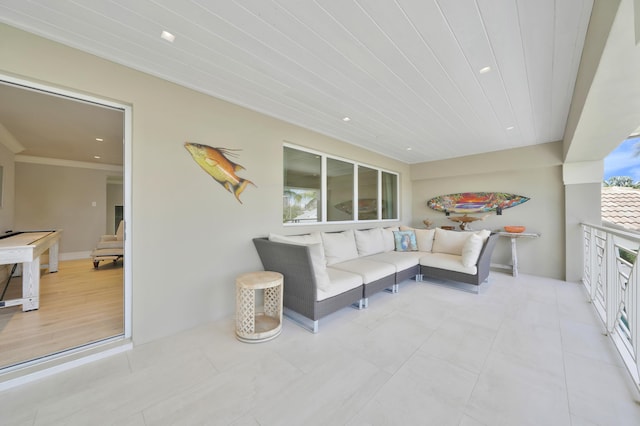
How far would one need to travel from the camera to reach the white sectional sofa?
8.04ft

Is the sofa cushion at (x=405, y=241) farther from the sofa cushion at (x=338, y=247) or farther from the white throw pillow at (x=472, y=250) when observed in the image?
the sofa cushion at (x=338, y=247)

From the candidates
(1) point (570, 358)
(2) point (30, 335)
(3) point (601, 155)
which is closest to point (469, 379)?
(1) point (570, 358)

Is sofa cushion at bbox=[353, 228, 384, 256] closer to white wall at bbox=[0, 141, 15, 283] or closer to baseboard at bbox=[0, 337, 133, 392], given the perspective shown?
baseboard at bbox=[0, 337, 133, 392]

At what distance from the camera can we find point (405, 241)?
15.3ft

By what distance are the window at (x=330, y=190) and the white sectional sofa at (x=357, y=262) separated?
19.8 inches

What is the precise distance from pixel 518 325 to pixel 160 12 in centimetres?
419

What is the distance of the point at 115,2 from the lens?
1442 millimetres

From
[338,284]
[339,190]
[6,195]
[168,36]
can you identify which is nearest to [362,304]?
[338,284]

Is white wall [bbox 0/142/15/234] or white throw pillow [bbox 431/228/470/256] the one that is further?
white throw pillow [bbox 431/228/470/256]

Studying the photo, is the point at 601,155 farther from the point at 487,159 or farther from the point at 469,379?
the point at 469,379

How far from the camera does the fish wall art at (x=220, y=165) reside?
2516 millimetres

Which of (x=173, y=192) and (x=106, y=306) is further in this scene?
(x=106, y=306)

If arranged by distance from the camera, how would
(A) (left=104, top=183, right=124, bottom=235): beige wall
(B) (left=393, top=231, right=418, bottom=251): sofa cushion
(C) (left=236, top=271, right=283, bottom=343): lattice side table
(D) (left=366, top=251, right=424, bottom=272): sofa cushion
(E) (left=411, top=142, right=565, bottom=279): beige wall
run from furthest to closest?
(A) (left=104, top=183, right=124, bottom=235): beige wall
(B) (left=393, top=231, right=418, bottom=251): sofa cushion
(E) (left=411, top=142, right=565, bottom=279): beige wall
(D) (left=366, top=251, right=424, bottom=272): sofa cushion
(C) (left=236, top=271, right=283, bottom=343): lattice side table

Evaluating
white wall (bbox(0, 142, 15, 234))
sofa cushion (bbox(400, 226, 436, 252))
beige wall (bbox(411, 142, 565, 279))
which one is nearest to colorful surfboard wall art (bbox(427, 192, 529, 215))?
beige wall (bbox(411, 142, 565, 279))
